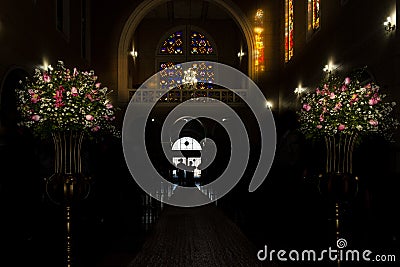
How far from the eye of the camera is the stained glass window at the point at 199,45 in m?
24.6

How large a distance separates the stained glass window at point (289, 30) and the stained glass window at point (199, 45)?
8494 millimetres

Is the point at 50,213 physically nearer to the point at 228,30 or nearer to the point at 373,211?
the point at 373,211

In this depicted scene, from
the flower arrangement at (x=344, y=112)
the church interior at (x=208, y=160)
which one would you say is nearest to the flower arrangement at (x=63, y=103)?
the church interior at (x=208, y=160)

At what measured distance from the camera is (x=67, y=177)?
14.6 ft

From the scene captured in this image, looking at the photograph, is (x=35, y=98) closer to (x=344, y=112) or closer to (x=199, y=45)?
(x=344, y=112)

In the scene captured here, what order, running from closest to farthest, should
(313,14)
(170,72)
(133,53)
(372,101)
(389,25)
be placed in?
1. (372,101)
2. (389,25)
3. (313,14)
4. (133,53)
5. (170,72)

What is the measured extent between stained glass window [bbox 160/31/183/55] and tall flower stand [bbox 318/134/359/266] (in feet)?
68.8

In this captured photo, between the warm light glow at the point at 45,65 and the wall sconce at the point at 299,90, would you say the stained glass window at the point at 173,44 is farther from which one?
the warm light glow at the point at 45,65

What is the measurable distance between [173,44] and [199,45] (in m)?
1.28

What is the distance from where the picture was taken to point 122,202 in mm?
9797

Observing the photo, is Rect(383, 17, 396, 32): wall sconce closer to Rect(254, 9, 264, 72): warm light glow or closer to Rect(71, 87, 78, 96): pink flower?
Rect(71, 87, 78, 96): pink flower

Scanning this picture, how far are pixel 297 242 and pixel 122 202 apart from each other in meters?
4.16

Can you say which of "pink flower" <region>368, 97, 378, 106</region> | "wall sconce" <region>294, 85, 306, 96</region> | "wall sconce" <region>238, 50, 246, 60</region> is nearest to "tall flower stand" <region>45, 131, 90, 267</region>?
"pink flower" <region>368, 97, 378, 106</region>

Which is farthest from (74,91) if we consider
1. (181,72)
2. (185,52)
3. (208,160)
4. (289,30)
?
(185,52)
